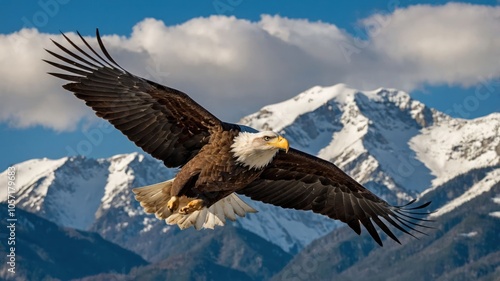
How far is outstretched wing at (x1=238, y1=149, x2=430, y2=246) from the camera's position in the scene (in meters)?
17.2

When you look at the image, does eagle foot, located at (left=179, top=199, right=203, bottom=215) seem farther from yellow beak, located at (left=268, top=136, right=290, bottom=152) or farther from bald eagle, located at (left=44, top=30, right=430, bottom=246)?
yellow beak, located at (left=268, top=136, right=290, bottom=152)

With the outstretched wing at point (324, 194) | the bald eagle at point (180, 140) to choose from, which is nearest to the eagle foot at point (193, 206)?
the bald eagle at point (180, 140)

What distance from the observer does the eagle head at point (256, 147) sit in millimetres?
14508

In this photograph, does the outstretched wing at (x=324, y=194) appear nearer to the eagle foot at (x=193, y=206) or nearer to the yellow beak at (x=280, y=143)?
the eagle foot at (x=193, y=206)

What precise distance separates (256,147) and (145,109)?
2.01 meters

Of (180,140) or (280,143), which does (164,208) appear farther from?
(280,143)

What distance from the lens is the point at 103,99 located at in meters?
15.3

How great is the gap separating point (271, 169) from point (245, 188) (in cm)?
79

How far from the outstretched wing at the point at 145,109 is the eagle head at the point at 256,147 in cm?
60

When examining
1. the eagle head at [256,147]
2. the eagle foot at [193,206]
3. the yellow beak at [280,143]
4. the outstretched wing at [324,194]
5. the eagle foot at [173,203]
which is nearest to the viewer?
the yellow beak at [280,143]

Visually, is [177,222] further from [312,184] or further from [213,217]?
[312,184]

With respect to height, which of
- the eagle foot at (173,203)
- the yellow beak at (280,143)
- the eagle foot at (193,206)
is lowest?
the eagle foot at (193,206)

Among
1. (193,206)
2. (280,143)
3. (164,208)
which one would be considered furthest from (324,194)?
(280,143)

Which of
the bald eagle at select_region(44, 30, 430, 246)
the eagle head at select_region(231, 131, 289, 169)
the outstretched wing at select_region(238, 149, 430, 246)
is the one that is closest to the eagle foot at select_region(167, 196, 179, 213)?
the bald eagle at select_region(44, 30, 430, 246)
